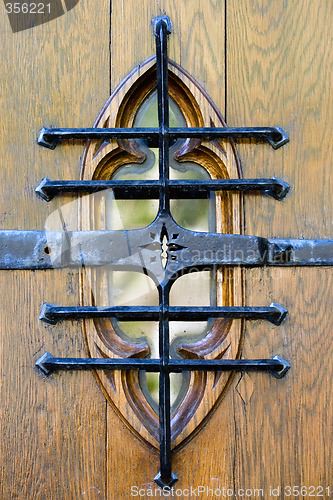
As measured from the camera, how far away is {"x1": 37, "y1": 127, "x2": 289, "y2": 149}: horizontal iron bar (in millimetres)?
637

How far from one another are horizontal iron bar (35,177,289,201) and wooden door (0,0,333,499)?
0.02m

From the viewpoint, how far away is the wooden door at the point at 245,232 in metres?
0.63

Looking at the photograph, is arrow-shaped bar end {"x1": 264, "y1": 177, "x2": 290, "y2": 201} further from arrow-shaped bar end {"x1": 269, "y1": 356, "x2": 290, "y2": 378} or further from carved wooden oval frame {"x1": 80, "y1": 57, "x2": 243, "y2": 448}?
arrow-shaped bar end {"x1": 269, "y1": 356, "x2": 290, "y2": 378}

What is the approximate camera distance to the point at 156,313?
617 mm

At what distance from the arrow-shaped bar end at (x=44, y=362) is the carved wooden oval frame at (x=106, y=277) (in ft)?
0.18

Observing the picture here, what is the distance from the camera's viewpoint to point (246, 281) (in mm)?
647

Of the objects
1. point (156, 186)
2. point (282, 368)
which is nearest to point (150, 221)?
point (156, 186)

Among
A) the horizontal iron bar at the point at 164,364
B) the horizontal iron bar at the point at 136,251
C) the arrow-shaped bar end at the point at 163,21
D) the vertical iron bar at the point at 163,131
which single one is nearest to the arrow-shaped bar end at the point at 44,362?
the horizontal iron bar at the point at 164,364

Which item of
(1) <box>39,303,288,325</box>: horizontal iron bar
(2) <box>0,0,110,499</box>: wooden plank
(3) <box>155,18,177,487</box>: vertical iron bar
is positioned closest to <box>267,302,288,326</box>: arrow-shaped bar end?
(1) <box>39,303,288,325</box>: horizontal iron bar

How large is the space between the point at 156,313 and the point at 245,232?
0.17 meters

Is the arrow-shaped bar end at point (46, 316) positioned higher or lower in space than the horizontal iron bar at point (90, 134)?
lower

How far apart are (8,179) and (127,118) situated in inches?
7.4

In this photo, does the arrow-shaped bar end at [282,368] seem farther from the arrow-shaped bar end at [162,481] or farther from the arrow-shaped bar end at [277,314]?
the arrow-shaped bar end at [162,481]

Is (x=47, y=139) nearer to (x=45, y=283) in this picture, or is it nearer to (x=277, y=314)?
(x=45, y=283)
